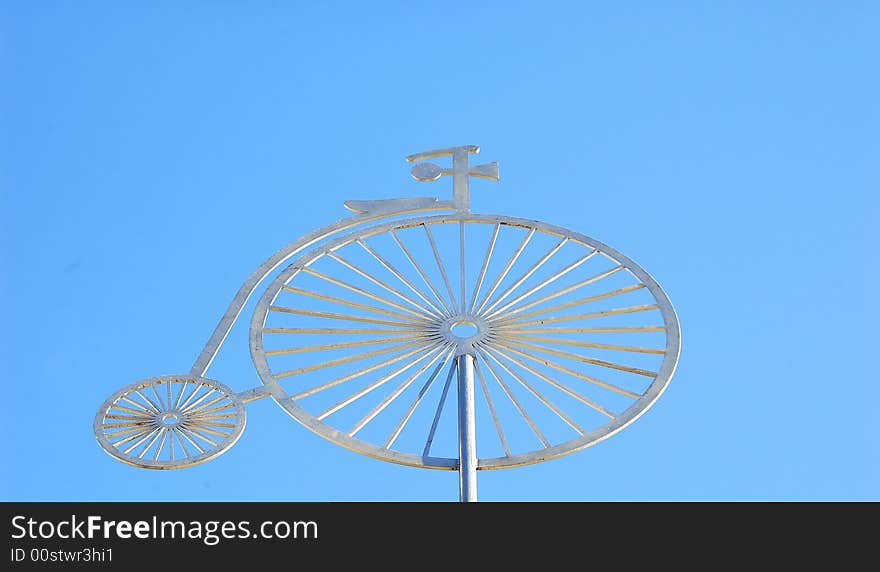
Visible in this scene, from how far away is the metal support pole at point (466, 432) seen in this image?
19.7m

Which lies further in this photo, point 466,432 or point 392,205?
point 392,205

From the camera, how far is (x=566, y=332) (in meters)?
21.3

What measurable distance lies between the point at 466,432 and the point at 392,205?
4.12 metres

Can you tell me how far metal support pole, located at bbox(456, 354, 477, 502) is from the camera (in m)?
19.7

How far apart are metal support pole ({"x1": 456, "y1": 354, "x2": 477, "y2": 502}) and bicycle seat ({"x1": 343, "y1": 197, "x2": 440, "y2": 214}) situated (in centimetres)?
286

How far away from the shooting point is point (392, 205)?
23.0 metres

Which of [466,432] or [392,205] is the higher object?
[392,205]

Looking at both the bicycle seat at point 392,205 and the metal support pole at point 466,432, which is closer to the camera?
the metal support pole at point 466,432

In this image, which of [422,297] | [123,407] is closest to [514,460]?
[422,297]

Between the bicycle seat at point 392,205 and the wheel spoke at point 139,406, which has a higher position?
the bicycle seat at point 392,205

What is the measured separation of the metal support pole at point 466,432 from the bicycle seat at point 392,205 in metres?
2.86
